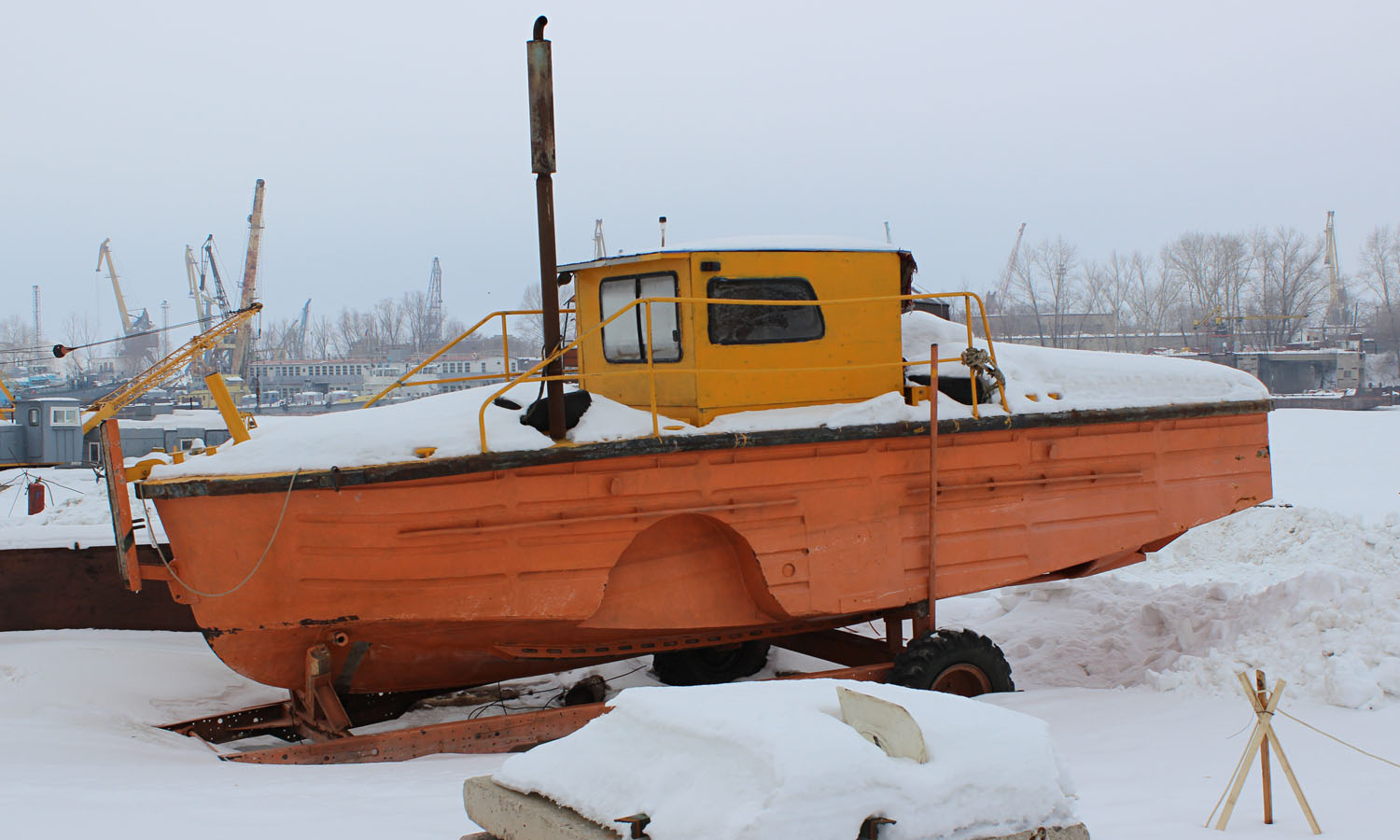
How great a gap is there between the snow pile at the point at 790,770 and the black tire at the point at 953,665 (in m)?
3.74

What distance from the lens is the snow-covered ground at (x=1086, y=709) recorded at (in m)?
4.48

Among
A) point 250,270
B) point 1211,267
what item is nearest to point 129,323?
point 250,270

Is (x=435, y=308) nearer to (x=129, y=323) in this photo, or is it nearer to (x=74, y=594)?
(x=129, y=323)

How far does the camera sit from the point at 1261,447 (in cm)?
816

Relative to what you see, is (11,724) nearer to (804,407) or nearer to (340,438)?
(340,438)

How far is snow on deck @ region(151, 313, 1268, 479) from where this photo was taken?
5.93 metres

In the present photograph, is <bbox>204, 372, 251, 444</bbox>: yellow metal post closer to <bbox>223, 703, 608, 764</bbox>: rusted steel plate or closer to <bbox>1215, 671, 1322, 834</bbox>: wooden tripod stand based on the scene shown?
<bbox>223, 703, 608, 764</bbox>: rusted steel plate

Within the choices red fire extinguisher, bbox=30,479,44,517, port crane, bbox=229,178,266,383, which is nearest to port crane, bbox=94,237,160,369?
port crane, bbox=229,178,266,383

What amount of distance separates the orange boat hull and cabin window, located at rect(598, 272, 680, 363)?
888 mm

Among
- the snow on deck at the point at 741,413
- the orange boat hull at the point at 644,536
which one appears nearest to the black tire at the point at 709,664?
the orange boat hull at the point at 644,536

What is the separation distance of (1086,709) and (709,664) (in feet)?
9.86

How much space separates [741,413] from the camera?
6645mm

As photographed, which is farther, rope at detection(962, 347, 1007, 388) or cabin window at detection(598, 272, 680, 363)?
rope at detection(962, 347, 1007, 388)

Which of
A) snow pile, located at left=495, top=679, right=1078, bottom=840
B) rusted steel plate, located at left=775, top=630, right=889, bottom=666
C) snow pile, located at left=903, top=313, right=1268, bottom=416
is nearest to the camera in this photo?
snow pile, located at left=495, top=679, right=1078, bottom=840
